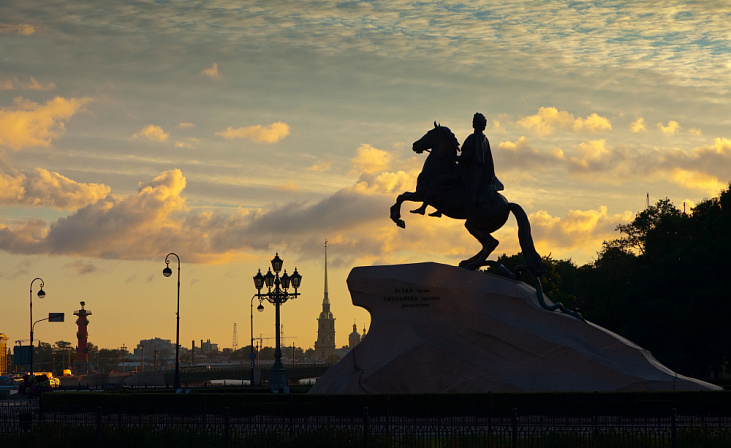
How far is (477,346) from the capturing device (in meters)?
29.2

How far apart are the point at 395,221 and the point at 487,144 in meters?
3.66

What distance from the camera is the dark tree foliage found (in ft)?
163

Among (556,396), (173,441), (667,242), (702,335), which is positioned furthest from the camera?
(667,242)

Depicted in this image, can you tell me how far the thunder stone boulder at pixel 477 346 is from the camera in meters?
28.2

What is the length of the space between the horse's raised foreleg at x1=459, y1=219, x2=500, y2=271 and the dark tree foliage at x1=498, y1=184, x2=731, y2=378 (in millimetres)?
19807

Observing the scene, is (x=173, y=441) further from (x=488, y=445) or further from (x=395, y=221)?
(x=395, y=221)

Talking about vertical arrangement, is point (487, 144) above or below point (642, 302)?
above

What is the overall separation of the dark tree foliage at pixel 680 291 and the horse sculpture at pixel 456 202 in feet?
63.9

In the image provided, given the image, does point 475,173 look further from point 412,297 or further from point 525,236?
point 412,297

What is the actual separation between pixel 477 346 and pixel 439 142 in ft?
20.9

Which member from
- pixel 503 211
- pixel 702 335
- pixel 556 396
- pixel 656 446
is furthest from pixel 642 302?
pixel 656 446

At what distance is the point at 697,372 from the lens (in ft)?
177

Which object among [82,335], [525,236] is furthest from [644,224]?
[82,335]

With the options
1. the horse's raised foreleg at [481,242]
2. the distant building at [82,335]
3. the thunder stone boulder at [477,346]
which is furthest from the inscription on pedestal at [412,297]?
the distant building at [82,335]
